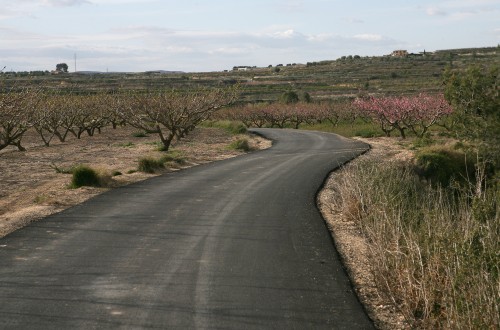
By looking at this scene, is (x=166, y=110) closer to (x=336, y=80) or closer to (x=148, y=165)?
(x=148, y=165)

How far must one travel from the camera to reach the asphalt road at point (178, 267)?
7.84 m

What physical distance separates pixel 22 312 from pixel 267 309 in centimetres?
294

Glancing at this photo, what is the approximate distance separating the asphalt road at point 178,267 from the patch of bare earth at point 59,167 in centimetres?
92

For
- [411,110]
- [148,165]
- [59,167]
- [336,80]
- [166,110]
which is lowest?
[59,167]

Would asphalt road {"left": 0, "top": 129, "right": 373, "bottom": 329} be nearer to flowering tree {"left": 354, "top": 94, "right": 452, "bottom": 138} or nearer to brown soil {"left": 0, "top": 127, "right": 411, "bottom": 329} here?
brown soil {"left": 0, "top": 127, "right": 411, "bottom": 329}

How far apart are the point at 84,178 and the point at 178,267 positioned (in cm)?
1074

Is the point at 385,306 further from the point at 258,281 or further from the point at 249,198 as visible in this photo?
the point at 249,198

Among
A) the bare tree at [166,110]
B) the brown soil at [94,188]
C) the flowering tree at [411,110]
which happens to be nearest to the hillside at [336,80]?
the flowering tree at [411,110]

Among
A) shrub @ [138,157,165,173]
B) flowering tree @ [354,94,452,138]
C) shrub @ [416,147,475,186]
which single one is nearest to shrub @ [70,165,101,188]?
shrub @ [138,157,165,173]

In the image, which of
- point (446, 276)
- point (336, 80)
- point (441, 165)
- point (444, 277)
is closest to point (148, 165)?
point (441, 165)

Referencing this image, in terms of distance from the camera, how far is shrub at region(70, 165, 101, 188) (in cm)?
1989

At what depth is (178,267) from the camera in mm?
10172

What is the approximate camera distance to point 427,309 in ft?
24.6

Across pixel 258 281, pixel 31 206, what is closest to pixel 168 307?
pixel 258 281
